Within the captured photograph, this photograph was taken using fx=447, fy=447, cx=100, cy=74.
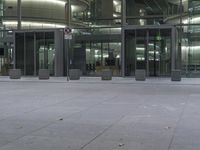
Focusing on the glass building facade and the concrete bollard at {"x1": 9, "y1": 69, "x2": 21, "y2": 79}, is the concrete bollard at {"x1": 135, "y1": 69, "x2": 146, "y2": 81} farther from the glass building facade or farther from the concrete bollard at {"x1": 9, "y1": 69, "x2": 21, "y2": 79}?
the concrete bollard at {"x1": 9, "y1": 69, "x2": 21, "y2": 79}

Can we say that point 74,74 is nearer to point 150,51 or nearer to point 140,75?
point 140,75

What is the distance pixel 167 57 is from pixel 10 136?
2859cm

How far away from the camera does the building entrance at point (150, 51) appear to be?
36844mm

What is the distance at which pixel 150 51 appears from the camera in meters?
37.1

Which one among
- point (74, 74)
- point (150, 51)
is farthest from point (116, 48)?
point (74, 74)

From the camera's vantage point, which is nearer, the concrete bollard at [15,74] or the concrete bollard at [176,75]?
the concrete bollard at [176,75]

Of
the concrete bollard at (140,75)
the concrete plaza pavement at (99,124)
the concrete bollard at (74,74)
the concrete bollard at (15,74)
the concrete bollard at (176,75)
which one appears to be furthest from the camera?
the concrete bollard at (15,74)

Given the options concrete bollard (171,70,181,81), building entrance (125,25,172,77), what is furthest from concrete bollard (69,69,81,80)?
concrete bollard (171,70,181,81)

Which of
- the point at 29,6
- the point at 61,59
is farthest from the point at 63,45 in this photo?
the point at 29,6

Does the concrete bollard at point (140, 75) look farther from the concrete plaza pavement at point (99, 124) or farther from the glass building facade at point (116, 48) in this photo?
the concrete plaza pavement at point (99, 124)

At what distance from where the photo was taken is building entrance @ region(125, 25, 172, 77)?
36.8 m

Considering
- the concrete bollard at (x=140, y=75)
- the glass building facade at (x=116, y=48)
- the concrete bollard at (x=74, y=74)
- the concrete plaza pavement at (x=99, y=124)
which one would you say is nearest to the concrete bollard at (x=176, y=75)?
the concrete bollard at (x=140, y=75)

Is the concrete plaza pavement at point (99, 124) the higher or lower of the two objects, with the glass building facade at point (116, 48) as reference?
lower

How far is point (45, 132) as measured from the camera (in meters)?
10.0
